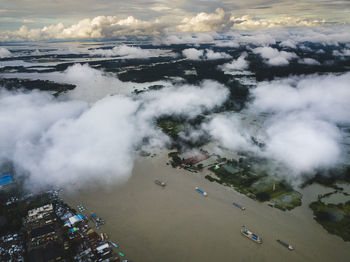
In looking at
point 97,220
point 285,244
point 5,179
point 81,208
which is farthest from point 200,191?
point 5,179

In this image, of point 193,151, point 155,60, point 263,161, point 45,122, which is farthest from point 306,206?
point 155,60

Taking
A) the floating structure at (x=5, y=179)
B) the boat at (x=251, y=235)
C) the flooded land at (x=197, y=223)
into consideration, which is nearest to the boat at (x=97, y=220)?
the flooded land at (x=197, y=223)

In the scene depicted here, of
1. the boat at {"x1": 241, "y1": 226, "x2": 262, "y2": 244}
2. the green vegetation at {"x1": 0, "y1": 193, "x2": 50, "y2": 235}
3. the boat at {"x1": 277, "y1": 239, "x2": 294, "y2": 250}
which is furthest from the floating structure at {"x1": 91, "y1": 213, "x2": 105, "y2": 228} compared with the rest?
the boat at {"x1": 277, "y1": 239, "x2": 294, "y2": 250}

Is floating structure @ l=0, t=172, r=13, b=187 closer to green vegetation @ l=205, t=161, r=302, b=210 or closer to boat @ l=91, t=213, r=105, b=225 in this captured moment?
boat @ l=91, t=213, r=105, b=225

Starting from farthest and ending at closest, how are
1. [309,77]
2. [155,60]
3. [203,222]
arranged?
[155,60]
[309,77]
[203,222]

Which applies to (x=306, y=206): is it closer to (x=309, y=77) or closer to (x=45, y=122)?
(x=45, y=122)

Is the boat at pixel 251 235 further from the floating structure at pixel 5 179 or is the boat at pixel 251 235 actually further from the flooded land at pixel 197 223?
the floating structure at pixel 5 179
